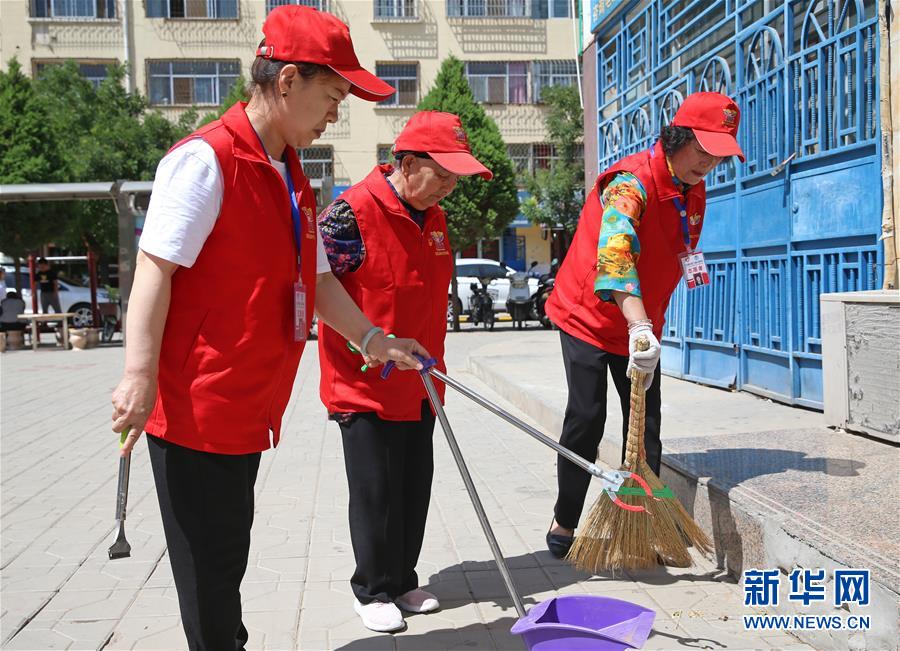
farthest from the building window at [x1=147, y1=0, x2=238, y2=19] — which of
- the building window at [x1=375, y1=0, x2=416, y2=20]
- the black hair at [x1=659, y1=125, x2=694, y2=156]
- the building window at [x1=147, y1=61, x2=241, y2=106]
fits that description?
the black hair at [x1=659, y1=125, x2=694, y2=156]

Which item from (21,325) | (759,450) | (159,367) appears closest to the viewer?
(159,367)

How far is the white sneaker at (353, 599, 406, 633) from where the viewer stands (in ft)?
10.9

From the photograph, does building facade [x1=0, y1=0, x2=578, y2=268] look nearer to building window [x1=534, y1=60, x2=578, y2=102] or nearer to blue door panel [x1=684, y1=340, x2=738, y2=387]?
building window [x1=534, y1=60, x2=578, y2=102]

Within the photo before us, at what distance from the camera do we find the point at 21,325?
18172 mm

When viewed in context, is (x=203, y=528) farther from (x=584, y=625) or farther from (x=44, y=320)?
(x=44, y=320)

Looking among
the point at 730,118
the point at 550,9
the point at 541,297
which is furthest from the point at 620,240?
the point at 550,9

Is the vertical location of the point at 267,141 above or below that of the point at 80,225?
below

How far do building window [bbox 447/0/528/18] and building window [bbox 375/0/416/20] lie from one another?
4.40 feet

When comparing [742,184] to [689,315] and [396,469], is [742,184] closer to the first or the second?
[689,315]

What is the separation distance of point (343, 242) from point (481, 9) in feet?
101

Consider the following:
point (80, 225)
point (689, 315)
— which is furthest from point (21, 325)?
point (689, 315)

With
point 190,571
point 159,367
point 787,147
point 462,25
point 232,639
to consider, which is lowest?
point 232,639

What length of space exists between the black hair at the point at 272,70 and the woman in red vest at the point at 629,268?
1.63 meters

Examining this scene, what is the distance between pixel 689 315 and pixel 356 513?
5555mm
